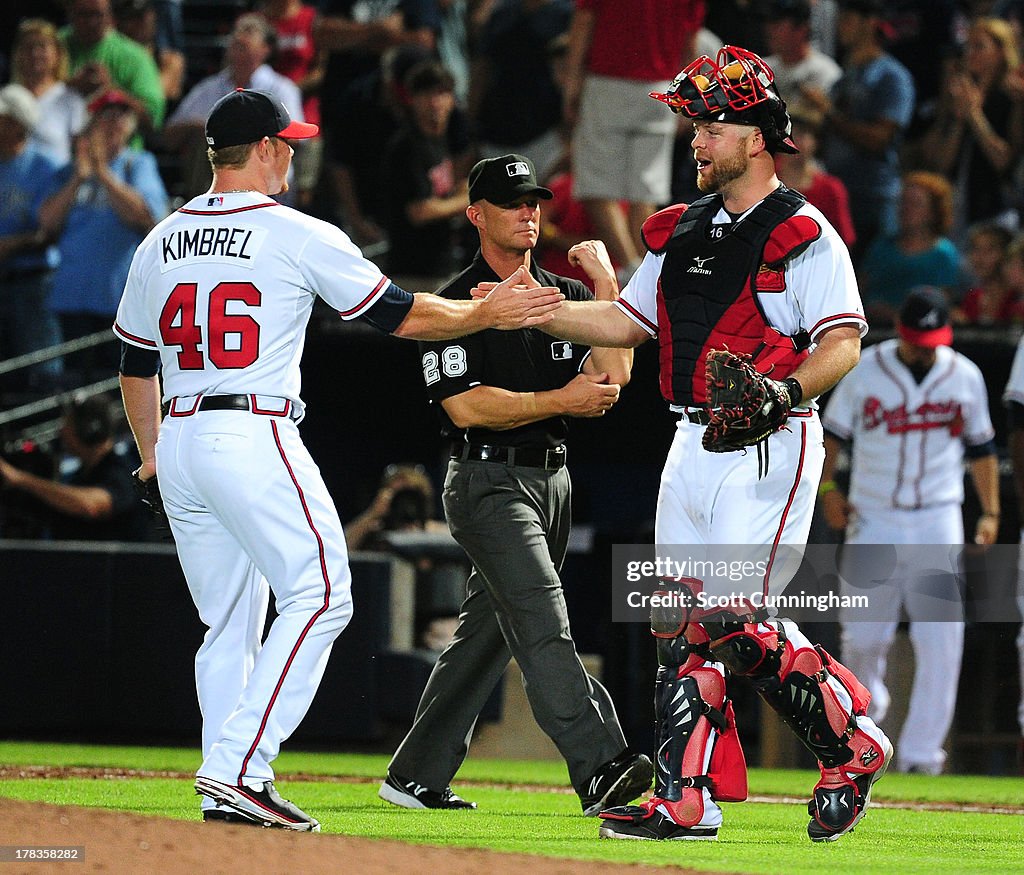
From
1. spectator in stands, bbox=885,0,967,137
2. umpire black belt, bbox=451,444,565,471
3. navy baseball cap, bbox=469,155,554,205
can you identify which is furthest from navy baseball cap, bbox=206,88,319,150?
spectator in stands, bbox=885,0,967,137

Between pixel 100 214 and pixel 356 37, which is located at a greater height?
pixel 356 37

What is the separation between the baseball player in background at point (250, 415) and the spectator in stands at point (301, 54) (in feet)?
21.7

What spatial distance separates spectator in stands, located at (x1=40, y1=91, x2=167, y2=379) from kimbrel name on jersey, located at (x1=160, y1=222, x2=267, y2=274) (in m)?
5.61

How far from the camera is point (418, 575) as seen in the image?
993 cm

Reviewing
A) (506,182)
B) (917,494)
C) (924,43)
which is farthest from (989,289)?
(506,182)

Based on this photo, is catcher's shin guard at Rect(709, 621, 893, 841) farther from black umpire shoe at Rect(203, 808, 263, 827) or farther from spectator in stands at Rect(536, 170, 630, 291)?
spectator in stands at Rect(536, 170, 630, 291)

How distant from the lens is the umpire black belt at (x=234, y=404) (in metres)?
5.27

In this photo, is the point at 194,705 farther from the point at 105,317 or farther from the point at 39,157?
the point at 39,157

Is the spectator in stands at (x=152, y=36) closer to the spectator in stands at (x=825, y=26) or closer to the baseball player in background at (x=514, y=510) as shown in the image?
the spectator in stands at (x=825, y=26)

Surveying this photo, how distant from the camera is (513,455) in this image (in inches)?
245

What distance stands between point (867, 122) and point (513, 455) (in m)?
6.03

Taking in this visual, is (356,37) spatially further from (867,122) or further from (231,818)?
(231,818)

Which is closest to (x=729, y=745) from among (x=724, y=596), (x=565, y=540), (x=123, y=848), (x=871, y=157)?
(x=724, y=596)

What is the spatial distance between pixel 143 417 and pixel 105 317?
18.9 ft
